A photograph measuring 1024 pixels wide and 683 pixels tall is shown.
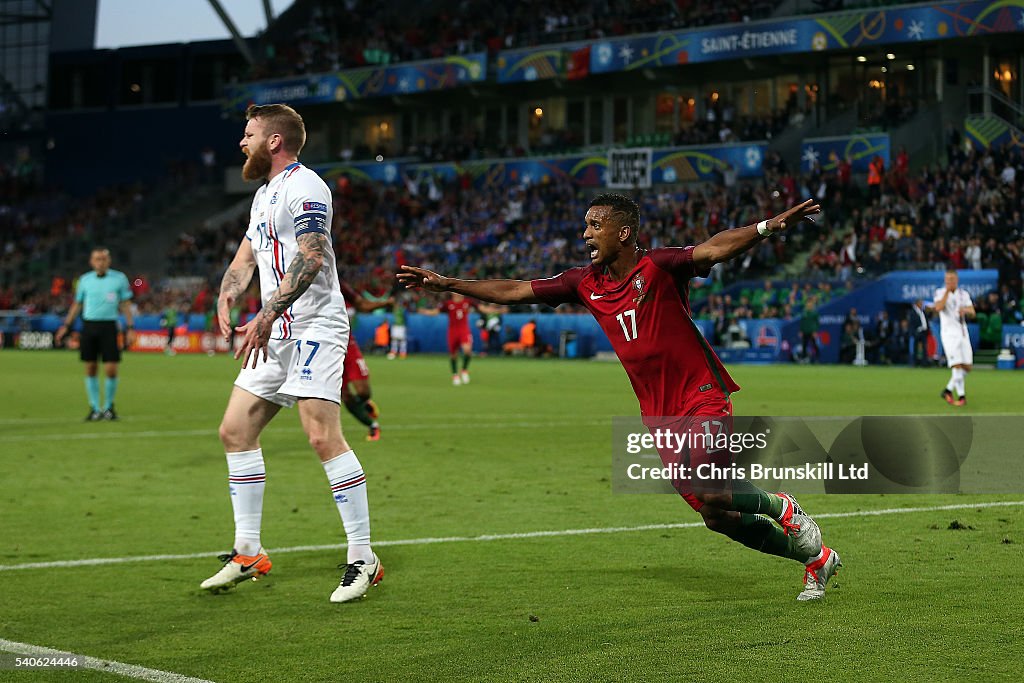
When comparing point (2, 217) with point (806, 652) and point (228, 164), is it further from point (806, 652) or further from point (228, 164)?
point (806, 652)

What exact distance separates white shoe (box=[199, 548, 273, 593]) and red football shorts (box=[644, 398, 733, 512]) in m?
2.37

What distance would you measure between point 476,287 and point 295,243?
111 cm

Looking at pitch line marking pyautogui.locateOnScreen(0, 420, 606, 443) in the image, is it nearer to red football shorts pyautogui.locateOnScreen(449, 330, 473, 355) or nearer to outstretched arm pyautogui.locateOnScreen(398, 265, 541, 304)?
red football shorts pyautogui.locateOnScreen(449, 330, 473, 355)

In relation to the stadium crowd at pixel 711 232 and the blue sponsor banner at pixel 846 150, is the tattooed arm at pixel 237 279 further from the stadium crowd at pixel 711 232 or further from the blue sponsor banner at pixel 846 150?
the blue sponsor banner at pixel 846 150

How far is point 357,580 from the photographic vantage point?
713 centimetres

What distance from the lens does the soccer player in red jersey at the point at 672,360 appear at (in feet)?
21.7

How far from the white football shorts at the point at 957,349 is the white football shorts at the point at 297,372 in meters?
15.8

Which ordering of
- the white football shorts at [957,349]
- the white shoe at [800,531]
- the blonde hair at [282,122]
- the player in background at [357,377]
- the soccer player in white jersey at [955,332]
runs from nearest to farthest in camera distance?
the white shoe at [800,531] < the blonde hair at [282,122] < the player in background at [357,377] < the soccer player in white jersey at [955,332] < the white football shorts at [957,349]

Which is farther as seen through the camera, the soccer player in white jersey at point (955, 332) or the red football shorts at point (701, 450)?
the soccer player in white jersey at point (955, 332)

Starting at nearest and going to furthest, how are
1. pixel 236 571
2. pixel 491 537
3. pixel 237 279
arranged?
pixel 236 571 < pixel 237 279 < pixel 491 537

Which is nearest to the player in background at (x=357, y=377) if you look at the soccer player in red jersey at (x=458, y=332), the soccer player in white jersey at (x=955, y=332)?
the soccer player in white jersey at (x=955, y=332)

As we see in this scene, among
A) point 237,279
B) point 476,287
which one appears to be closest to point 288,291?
point 237,279

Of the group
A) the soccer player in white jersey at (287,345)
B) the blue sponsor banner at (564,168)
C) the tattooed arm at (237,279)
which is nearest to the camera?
the soccer player in white jersey at (287,345)

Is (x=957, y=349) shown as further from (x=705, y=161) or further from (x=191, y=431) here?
(x=705, y=161)
